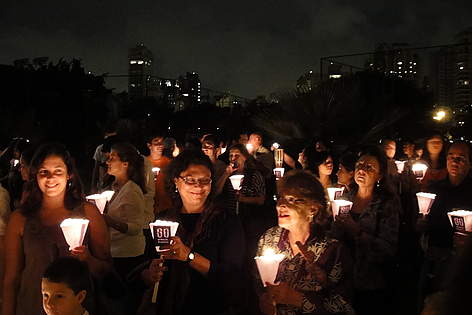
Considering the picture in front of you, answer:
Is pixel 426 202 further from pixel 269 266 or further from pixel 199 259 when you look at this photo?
pixel 199 259

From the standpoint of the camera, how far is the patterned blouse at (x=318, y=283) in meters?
3.28

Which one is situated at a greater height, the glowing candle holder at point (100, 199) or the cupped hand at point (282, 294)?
the glowing candle holder at point (100, 199)

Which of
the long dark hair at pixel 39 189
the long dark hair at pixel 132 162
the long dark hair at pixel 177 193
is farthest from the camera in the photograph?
the long dark hair at pixel 132 162

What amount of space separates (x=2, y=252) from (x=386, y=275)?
339 centimetres

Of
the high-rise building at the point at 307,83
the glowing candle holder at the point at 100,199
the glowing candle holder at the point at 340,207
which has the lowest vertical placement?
the glowing candle holder at the point at 340,207

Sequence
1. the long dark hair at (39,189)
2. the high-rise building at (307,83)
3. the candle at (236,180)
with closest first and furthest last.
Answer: the long dark hair at (39,189)
the candle at (236,180)
the high-rise building at (307,83)

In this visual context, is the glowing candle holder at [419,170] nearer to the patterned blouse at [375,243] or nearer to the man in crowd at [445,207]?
the man in crowd at [445,207]

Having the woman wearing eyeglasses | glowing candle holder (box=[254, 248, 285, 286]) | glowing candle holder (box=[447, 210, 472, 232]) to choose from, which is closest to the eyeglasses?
the woman wearing eyeglasses

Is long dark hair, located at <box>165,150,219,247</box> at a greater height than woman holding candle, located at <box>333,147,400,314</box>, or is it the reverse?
long dark hair, located at <box>165,150,219,247</box>

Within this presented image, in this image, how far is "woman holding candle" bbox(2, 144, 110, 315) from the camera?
11.5ft

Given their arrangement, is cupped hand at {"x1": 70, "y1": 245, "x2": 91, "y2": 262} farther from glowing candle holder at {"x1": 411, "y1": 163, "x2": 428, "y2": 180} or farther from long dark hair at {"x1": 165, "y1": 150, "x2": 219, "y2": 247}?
glowing candle holder at {"x1": 411, "y1": 163, "x2": 428, "y2": 180}

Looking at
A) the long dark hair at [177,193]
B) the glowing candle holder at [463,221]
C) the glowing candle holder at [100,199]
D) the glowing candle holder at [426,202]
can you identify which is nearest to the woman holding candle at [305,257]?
the long dark hair at [177,193]

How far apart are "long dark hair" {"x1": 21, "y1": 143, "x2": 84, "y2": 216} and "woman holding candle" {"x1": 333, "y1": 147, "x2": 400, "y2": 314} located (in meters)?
2.40

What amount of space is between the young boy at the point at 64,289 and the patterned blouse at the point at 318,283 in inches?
49.0
